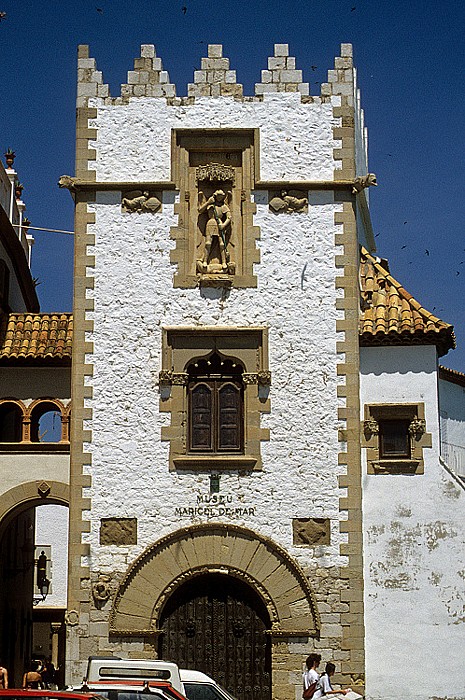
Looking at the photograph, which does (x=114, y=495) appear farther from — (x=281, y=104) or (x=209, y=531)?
(x=281, y=104)

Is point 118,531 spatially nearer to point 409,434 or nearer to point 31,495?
point 31,495

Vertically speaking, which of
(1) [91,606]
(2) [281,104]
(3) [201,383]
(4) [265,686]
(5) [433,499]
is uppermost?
(2) [281,104]

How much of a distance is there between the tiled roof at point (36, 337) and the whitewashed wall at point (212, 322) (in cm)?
186

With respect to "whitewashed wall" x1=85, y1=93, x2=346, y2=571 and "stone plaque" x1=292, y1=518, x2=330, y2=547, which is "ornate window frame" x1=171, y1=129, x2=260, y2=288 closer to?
"whitewashed wall" x1=85, y1=93, x2=346, y2=571

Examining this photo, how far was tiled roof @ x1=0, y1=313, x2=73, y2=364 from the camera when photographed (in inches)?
1045

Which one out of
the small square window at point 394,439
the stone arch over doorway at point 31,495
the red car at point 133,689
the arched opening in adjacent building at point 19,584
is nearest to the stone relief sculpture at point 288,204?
the small square window at point 394,439

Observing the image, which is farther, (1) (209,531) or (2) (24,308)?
(2) (24,308)

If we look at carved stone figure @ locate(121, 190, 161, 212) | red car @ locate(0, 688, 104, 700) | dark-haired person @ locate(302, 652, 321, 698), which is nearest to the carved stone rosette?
carved stone figure @ locate(121, 190, 161, 212)

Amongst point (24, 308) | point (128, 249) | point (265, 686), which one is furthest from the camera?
point (24, 308)

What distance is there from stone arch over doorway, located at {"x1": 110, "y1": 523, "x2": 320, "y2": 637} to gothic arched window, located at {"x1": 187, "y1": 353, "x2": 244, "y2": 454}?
1.59 meters

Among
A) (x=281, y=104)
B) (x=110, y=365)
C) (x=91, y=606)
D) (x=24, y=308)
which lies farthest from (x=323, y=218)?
(x=24, y=308)

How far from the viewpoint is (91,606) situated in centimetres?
2392

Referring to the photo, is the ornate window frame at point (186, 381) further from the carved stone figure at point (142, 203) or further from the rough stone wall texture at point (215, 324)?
the carved stone figure at point (142, 203)

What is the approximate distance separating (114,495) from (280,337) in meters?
4.37
